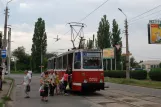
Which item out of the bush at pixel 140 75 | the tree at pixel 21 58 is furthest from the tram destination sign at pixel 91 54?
the tree at pixel 21 58

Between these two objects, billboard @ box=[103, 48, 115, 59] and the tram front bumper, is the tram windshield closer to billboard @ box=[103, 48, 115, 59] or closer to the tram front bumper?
the tram front bumper

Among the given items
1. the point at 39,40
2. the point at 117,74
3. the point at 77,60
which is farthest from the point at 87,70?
the point at 39,40

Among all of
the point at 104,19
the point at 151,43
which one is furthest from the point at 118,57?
the point at 151,43

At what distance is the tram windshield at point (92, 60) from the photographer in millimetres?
21172

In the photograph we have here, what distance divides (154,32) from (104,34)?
2862cm

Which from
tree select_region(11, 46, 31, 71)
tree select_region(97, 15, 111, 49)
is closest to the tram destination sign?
tree select_region(97, 15, 111, 49)

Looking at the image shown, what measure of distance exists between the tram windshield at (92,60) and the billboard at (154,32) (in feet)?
80.1

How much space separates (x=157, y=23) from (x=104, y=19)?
98.2ft

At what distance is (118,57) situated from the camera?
7769 cm

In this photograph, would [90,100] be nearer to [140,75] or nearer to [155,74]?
[155,74]

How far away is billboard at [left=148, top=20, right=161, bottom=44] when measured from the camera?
44.5 metres

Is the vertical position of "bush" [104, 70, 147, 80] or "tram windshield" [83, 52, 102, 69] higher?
"tram windshield" [83, 52, 102, 69]

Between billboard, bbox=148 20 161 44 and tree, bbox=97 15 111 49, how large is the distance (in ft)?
91.2

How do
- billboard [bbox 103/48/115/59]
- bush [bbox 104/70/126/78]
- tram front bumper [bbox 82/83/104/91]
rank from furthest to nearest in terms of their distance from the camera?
billboard [bbox 103/48/115/59] → bush [bbox 104/70/126/78] → tram front bumper [bbox 82/83/104/91]
